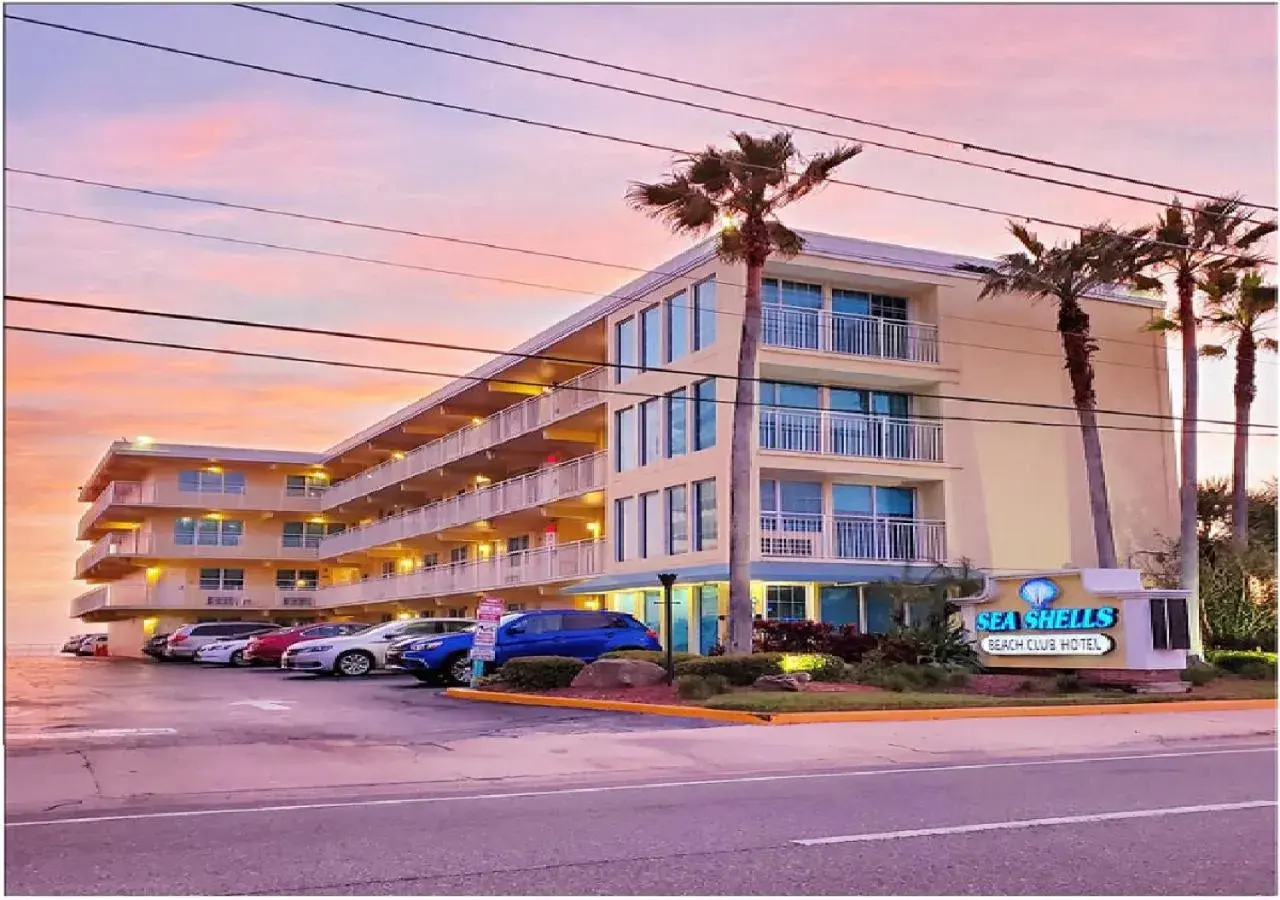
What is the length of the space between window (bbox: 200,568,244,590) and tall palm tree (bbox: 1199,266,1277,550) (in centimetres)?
4901

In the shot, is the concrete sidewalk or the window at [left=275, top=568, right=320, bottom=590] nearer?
the concrete sidewalk

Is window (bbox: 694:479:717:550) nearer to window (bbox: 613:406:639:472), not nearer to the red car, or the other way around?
window (bbox: 613:406:639:472)

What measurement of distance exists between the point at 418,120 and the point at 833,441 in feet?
53.9

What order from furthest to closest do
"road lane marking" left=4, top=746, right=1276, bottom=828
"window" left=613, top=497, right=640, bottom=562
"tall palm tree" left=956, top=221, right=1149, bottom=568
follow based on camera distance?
"window" left=613, top=497, right=640, bottom=562, "tall palm tree" left=956, top=221, right=1149, bottom=568, "road lane marking" left=4, top=746, right=1276, bottom=828

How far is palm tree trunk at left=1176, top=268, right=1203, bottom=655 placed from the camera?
3127 centimetres

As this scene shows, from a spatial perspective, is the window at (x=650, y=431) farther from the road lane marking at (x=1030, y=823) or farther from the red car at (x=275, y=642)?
the road lane marking at (x=1030, y=823)

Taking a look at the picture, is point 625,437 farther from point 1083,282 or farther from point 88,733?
point 88,733

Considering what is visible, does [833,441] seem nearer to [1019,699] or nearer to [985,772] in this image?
[1019,699]

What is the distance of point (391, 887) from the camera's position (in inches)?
287

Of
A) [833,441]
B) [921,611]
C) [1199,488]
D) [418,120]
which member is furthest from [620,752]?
[1199,488]

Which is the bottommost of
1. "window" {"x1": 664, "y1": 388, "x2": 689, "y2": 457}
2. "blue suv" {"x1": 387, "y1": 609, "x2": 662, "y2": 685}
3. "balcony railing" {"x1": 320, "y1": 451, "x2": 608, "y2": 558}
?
"blue suv" {"x1": 387, "y1": 609, "x2": 662, "y2": 685}

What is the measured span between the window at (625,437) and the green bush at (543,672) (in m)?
12.1

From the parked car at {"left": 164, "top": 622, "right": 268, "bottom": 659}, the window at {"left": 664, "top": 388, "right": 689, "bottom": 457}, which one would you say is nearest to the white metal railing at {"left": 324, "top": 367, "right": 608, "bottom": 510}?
the window at {"left": 664, "top": 388, "right": 689, "bottom": 457}

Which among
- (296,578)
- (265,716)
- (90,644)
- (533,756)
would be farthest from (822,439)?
(90,644)
